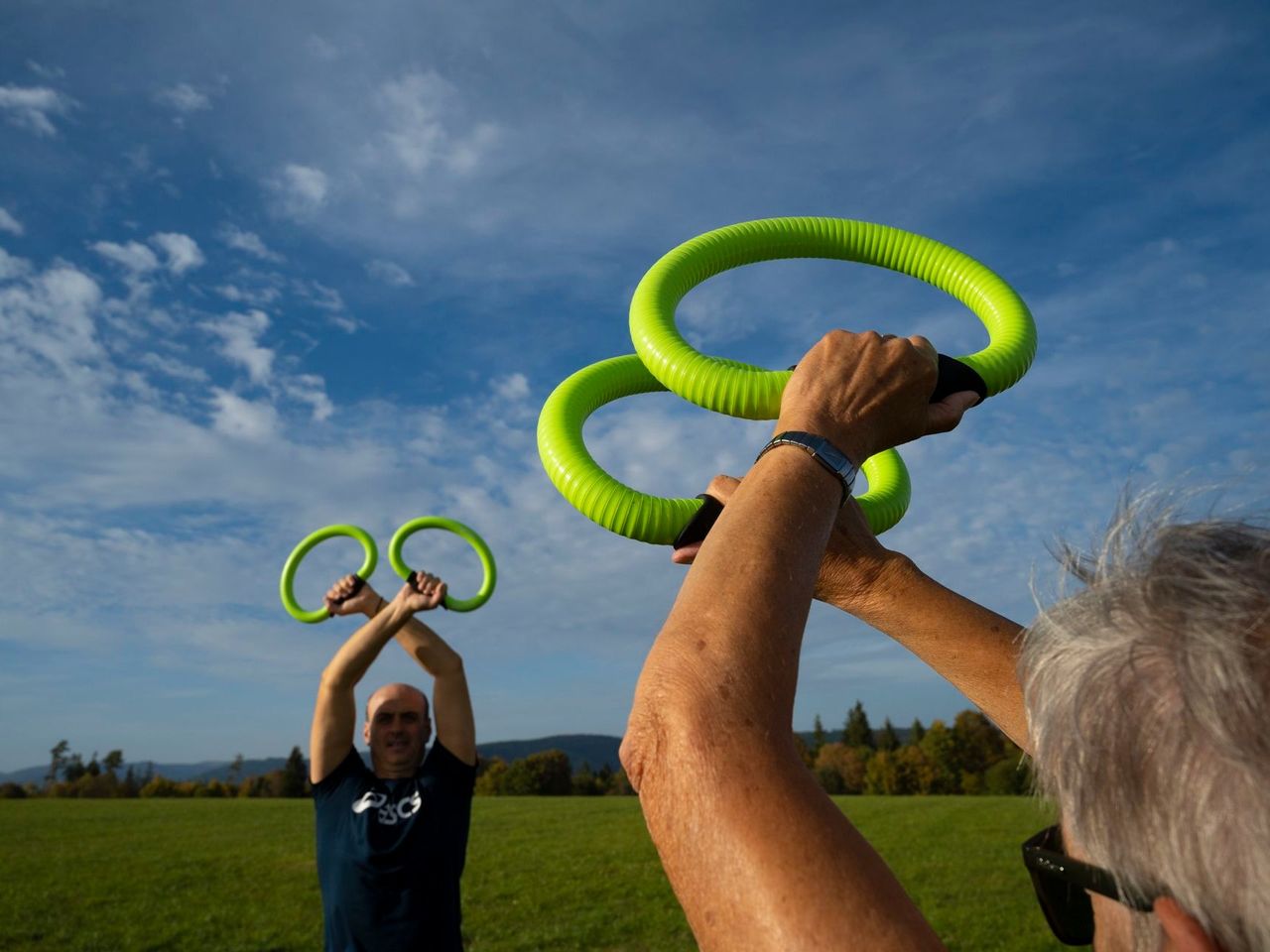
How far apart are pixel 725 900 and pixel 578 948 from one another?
51.3 feet

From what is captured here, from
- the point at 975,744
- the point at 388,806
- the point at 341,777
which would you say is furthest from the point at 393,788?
the point at 975,744

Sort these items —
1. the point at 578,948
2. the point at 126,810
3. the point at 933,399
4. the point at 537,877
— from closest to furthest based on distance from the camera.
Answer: the point at 933,399, the point at 578,948, the point at 537,877, the point at 126,810

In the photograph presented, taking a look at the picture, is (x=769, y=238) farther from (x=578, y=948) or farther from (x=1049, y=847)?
(x=578, y=948)

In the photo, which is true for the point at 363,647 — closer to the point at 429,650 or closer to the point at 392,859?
the point at 429,650

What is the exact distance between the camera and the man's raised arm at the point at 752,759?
3.69ft

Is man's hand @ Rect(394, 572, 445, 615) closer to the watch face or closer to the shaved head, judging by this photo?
the shaved head

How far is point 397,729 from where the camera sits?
638 centimetres

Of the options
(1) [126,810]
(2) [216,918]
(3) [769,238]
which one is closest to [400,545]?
(3) [769,238]

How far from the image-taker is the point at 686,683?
1257 millimetres

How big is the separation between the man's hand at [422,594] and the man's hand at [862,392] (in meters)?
4.96

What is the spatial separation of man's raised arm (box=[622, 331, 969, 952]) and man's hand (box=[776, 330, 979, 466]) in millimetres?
146

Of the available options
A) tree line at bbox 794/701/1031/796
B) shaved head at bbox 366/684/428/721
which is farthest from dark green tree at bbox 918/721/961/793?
shaved head at bbox 366/684/428/721

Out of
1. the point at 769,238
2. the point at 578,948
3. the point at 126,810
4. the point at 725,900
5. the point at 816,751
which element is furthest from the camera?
the point at 816,751

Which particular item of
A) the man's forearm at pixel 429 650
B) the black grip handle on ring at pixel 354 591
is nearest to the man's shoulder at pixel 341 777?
the man's forearm at pixel 429 650
